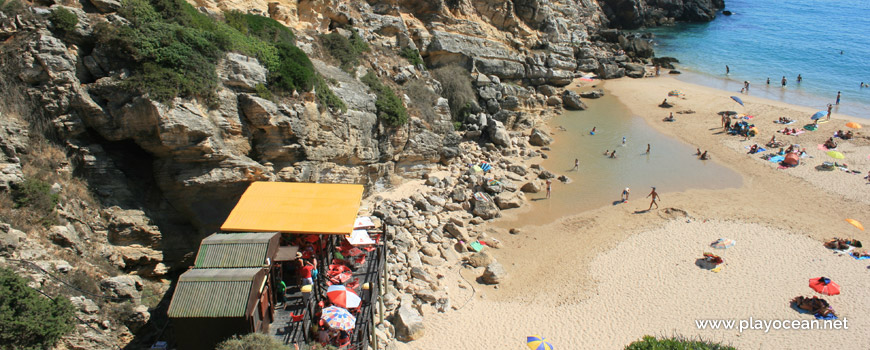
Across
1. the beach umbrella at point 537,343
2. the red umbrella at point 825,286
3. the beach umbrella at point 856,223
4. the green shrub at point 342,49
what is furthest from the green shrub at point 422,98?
the beach umbrella at point 856,223

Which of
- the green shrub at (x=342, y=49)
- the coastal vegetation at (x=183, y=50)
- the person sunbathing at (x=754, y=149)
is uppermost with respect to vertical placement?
the coastal vegetation at (x=183, y=50)

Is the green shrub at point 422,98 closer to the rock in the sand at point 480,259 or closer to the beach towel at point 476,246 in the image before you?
the beach towel at point 476,246

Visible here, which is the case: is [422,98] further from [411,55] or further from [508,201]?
[508,201]

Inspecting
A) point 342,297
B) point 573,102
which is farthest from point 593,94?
point 342,297

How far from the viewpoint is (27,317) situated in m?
9.66

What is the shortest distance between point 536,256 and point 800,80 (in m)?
42.6

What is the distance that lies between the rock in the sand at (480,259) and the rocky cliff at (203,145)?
70 cm

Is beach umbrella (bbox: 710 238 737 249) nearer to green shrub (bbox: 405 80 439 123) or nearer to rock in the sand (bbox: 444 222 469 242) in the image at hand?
rock in the sand (bbox: 444 222 469 242)

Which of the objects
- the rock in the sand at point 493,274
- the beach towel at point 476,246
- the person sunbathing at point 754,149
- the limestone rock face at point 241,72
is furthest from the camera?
the person sunbathing at point 754,149

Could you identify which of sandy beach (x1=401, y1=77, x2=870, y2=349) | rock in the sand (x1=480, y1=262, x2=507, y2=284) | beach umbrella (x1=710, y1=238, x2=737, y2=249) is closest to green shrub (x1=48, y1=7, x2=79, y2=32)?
sandy beach (x1=401, y1=77, x2=870, y2=349)

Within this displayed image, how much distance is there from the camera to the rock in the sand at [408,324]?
45.4ft

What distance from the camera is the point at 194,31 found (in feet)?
52.0

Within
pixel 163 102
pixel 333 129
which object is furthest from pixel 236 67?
pixel 333 129

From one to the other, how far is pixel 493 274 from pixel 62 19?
16.0 metres
